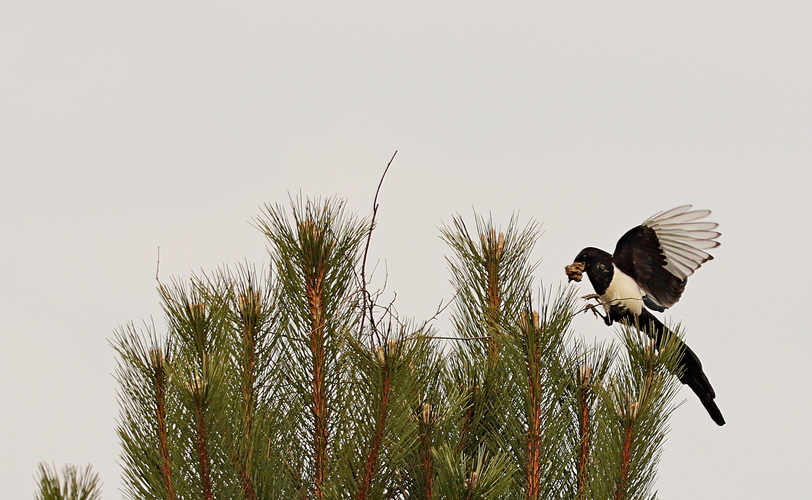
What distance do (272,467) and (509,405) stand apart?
73 centimetres

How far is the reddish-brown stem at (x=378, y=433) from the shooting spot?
2.35 metres

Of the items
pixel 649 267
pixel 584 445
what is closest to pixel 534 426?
pixel 584 445

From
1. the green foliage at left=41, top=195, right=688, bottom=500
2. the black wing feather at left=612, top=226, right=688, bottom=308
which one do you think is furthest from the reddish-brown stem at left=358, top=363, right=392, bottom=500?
the black wing feather at left=612, top=226, right=688, bottom=308

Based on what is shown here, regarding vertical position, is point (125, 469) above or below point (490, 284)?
below

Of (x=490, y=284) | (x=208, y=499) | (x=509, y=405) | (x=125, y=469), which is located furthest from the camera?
(x=490, y=284)

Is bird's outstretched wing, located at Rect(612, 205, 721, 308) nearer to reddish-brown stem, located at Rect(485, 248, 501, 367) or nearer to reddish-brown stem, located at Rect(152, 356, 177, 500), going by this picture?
reddish-brown stem, located at Rect(485, 248, 501, 367)

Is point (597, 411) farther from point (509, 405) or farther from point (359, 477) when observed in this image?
point (359, 477)

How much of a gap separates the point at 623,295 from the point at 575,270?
0.24m

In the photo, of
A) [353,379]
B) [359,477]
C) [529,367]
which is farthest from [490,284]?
[359,477]

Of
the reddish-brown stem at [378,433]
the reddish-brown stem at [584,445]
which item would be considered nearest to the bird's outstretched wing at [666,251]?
the reddish-brown stem at [584,445]

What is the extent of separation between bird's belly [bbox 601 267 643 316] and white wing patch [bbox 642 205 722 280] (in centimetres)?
22

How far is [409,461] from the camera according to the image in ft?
8.35

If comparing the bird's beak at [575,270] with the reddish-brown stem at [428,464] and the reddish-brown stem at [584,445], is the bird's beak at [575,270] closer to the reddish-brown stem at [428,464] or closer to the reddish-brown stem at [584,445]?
the reddish-brown stem at [584,445]

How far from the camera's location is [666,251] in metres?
3.98
